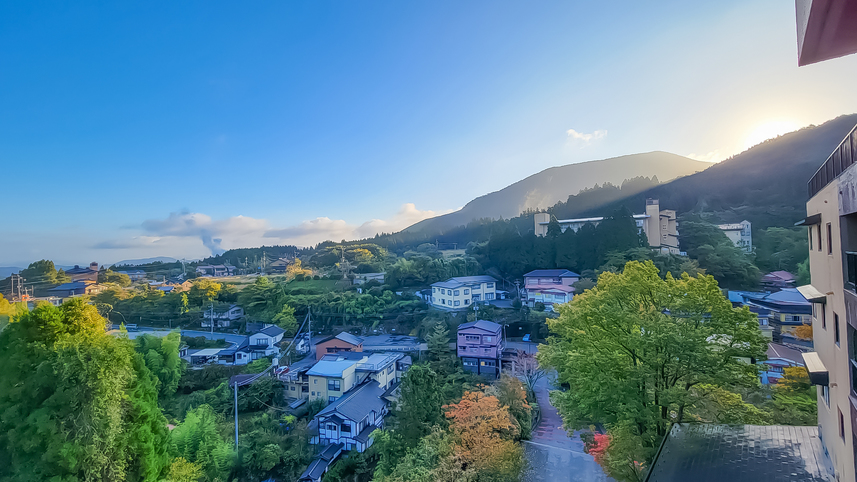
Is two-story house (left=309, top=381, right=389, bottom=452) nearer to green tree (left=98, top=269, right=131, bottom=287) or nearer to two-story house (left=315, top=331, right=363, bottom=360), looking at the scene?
two-story house (left=315, top=331, right=363, bottom=360)

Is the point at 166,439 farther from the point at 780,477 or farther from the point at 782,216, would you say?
the point at 782,216

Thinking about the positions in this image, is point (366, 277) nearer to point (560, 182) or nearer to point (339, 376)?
point (339, 376)

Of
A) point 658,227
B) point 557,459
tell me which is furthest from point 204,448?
point 658,227

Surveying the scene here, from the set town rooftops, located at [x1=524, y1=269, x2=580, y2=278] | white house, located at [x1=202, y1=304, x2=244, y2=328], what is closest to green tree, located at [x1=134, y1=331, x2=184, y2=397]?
white house, located at [x1=202, y1=304, x2=244, y2=328]

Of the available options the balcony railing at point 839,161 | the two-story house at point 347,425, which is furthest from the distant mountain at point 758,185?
the two-story house at point 347,425

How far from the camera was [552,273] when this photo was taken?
17.5m

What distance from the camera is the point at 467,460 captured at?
5637 mm

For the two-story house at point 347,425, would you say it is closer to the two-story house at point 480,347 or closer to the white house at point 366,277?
the two-story house at point 480,347

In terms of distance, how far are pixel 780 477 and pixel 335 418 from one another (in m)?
8.81

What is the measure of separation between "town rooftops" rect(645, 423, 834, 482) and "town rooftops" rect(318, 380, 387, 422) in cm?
750

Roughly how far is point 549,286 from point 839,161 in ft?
49.0

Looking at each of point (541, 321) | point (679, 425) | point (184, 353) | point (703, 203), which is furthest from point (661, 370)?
point (703, 203)

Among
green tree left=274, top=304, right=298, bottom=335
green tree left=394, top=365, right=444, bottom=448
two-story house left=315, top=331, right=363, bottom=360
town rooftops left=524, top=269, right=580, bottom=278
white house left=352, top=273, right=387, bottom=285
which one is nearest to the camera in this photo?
green tree left=394, top=365, right=444, bottom=448

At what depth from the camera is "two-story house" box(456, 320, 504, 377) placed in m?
13.2
